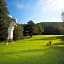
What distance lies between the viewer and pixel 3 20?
47656 millimetres

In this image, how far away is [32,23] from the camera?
78750 mm

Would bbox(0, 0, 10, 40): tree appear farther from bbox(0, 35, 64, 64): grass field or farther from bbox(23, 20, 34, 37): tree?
bbox(23, 20, 34, 37): tree

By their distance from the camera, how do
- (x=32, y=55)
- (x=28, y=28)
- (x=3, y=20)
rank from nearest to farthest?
(x=32, y=55) < (x=3, y=20) < (x=28, y=28)

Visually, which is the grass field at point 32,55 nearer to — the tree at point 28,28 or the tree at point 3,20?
the tree at point 3,20

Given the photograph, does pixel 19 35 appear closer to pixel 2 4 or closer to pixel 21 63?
pixel 2 4

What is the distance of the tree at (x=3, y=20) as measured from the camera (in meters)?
47.1

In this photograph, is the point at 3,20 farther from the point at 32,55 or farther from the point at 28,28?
the point at 32,55

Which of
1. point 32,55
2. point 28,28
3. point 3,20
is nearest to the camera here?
point 32,55

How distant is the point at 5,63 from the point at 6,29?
113ft

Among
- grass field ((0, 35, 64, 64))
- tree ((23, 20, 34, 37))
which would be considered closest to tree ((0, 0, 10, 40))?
grass field ((0, 35, 64, 64))

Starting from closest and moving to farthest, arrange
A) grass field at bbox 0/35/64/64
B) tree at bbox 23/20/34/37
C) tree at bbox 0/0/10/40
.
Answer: grass field at bbox 0/35/64/64 → tree at bbox 0/0/10/40 → tree at bbox 23/20/34/37

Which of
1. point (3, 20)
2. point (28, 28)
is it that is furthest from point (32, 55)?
point (28, 28)

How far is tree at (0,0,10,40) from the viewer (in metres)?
47.1

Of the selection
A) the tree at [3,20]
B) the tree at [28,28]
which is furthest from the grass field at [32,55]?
the tree at [28,28]
